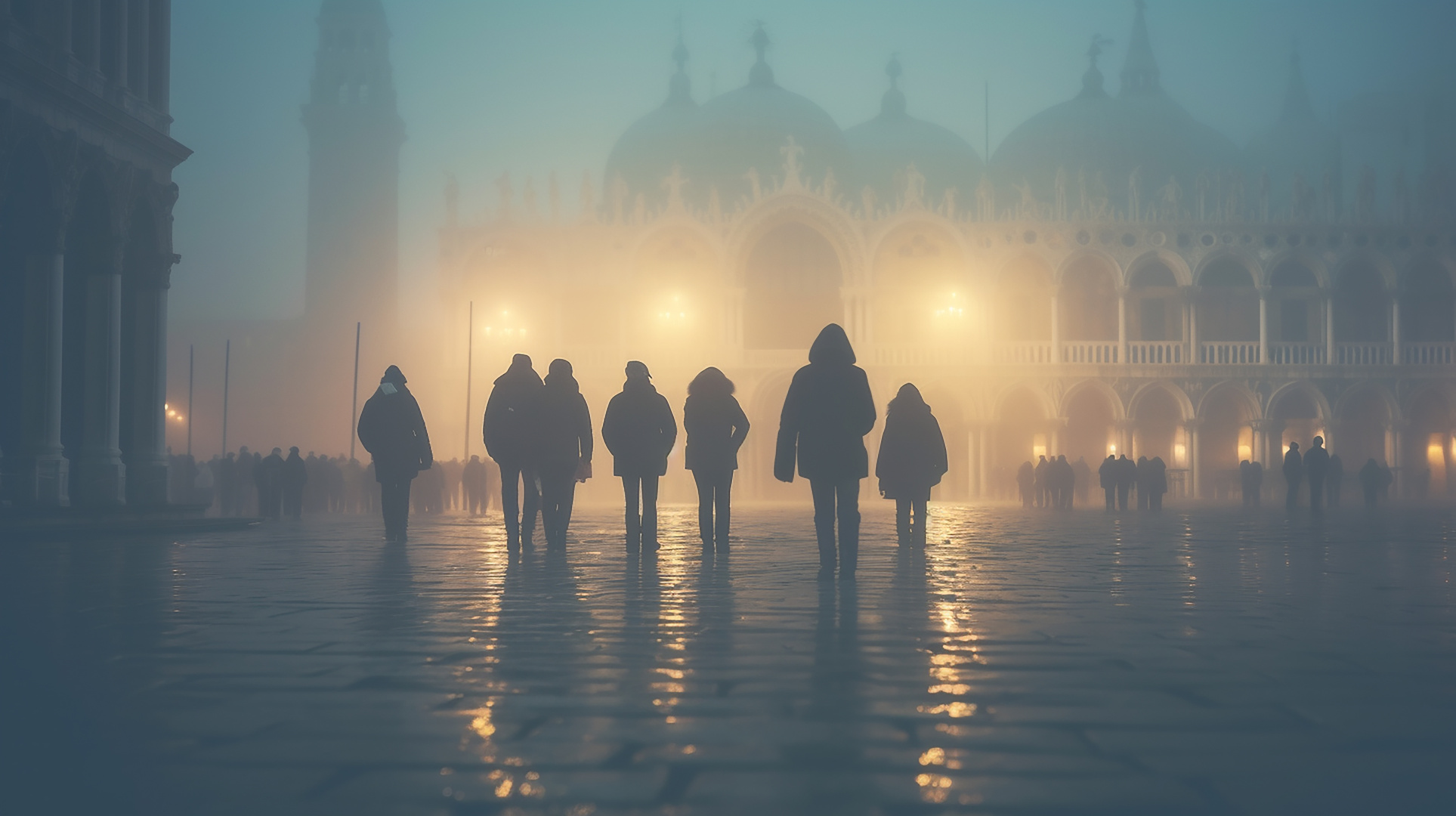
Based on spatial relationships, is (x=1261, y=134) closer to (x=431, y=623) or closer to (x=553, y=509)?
(x=553, y=509)

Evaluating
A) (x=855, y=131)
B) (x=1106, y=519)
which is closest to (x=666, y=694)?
(x=1106, y=519)

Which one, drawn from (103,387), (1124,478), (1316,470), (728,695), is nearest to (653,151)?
(1124,478)

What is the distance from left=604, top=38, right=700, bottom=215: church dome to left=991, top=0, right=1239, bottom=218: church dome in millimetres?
11733

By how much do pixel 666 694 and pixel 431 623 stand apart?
79.7 inches

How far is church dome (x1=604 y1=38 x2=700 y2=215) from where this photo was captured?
48.6 m

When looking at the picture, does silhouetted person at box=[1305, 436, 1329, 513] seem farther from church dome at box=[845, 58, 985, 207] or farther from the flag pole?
church dome at box=[845, 58, 985, 207]

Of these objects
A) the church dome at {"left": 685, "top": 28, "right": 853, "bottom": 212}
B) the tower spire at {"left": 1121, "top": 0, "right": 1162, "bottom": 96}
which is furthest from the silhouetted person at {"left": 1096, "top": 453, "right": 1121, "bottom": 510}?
the tower spire at {"left": 1121, "top": 0, "right": 1162, "bottom": 96}

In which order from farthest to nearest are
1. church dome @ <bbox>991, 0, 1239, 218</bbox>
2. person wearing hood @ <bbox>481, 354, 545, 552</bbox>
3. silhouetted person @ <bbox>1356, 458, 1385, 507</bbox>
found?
church dome @ <bbox>991, 0, 1239, 218</bbox> < silhouetted person @ <bbox>1356, 458, 1385, 507</bbox> < person wearing hood @ <bbox>481, 354, 545, 552</bbox>

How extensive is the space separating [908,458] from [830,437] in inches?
156

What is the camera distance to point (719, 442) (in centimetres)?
1001

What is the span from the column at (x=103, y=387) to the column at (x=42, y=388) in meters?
0.92

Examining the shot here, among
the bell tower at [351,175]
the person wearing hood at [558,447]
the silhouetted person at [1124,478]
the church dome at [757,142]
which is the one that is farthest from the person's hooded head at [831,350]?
the bell tower at [351,175]

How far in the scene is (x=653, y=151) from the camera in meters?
50.1

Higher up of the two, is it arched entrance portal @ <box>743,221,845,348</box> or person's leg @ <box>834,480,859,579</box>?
arched entrance portal @ <box>743,221,845,348</box>
